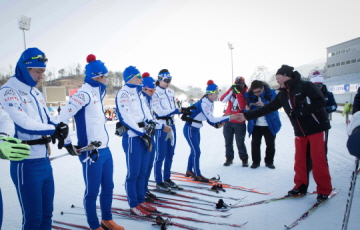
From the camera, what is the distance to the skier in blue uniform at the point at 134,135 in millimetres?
3528

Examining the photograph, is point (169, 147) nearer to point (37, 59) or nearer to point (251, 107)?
point (251, 107)

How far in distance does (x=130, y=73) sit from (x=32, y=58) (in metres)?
1.57

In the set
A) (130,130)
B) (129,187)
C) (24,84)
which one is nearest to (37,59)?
(24,84)

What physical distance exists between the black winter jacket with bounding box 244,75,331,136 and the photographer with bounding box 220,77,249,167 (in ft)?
7.02

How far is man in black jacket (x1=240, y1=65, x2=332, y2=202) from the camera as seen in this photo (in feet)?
13.0

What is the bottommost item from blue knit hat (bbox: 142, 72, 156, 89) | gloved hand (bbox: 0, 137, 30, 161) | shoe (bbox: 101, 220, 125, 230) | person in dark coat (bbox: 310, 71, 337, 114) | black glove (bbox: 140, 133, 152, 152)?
shoe (bbox: 101, 220, 125, 230)

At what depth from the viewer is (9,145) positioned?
1826 millimetres

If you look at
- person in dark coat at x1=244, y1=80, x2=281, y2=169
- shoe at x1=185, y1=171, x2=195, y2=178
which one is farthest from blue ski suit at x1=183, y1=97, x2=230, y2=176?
person in dark coat at x1=244, y1=80, x2=281, y2=169

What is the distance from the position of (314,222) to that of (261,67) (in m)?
53.4

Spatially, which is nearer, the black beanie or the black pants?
the black beanie

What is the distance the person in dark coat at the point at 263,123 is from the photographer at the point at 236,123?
0.22 m

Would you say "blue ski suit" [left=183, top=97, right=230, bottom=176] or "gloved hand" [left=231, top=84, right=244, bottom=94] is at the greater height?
"gloved hand" [left=231, top=84, right=244, bottom=94]

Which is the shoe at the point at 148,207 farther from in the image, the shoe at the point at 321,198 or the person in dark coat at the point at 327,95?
the person in dark coat at the point at 327,95

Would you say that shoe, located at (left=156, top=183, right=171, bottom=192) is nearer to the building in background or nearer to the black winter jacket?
the black winter jacket
